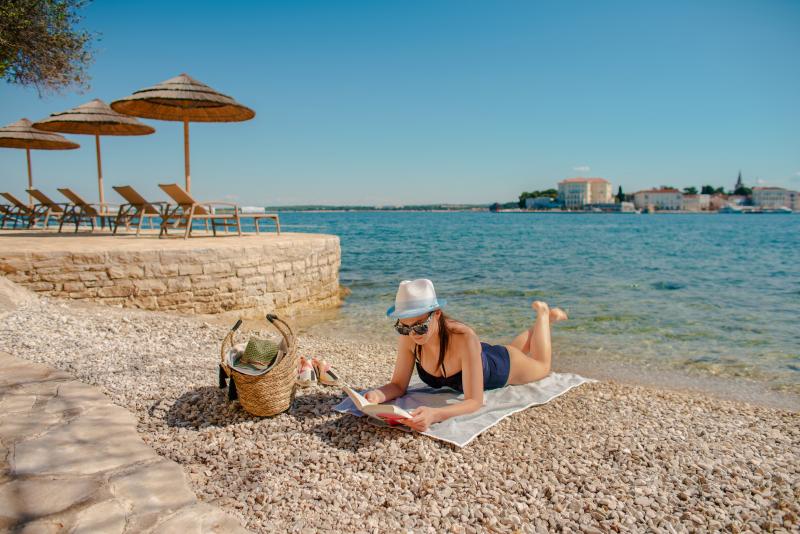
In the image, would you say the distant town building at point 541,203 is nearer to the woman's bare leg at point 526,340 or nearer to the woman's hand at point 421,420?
the woman's bare leg at point 526,340

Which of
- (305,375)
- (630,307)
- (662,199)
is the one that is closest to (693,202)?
(662,199)

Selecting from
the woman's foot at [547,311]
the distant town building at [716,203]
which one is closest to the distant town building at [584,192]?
the distant town building at [716,203]

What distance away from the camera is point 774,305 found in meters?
10.0

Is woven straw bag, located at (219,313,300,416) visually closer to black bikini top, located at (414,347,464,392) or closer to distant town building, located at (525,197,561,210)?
black bikini top, located at (414,347,464,392)

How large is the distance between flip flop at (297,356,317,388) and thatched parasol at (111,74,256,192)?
7.06 meters

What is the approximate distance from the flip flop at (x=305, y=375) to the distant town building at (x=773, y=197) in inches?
5950

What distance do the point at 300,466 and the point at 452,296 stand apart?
8499 mm

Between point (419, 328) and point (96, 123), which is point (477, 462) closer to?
point (419, 328)

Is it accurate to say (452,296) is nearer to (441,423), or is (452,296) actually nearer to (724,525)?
(441,423)

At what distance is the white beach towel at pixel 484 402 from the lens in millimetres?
3043

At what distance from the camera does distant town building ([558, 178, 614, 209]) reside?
421 feet

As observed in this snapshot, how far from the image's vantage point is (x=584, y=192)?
127938 mm

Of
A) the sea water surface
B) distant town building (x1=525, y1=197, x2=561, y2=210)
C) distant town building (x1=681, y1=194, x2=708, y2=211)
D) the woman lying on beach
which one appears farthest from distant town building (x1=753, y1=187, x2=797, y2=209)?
the woman lying on beach

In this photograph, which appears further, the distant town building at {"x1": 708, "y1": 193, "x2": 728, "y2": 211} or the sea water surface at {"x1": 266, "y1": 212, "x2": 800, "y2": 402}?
the distant town building at {"x1": 708, "y1": 193, "x2": 728, "y2": 211}
